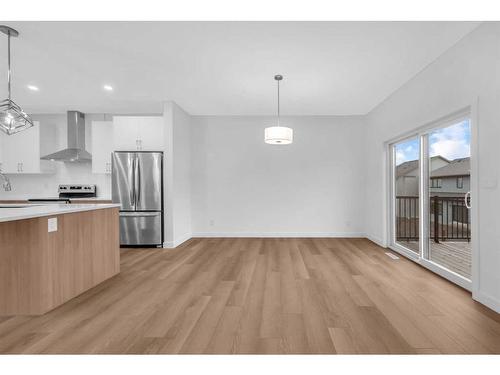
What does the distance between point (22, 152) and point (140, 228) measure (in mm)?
3225

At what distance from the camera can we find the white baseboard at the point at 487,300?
7.12 ft

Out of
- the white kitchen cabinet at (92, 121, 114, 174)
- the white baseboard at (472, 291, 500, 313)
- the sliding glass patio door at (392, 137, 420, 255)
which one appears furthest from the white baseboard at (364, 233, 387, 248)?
the white kitchen cabinet at (92, 121, 114, 174)

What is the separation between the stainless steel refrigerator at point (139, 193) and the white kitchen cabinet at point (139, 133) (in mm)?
194

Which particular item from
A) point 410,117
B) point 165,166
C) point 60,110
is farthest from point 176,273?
point 60,110

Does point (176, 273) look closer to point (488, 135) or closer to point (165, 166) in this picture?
point (165, 166)

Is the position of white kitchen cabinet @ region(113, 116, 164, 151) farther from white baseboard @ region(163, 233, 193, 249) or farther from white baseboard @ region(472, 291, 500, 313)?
white baseboard @ region(472, 291, 500, 313)

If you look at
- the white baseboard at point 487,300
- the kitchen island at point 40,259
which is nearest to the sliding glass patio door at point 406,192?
the white baseboard at point 487,300

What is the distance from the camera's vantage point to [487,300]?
227 cm

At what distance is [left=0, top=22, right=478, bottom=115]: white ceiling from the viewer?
248cm

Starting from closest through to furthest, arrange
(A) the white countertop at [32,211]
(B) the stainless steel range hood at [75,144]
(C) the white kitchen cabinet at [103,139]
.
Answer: (A) the white countertop at [32,211] → (B) the stainless steel range hood at [75,144] → (C) the white kitchen cabinet at [103,139]

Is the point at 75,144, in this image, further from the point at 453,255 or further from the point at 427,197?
the point at 453,255

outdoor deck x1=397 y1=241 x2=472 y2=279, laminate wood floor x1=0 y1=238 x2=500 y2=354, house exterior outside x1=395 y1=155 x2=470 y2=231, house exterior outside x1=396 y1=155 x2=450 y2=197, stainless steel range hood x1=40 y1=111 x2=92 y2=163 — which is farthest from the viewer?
stainless steel range hood x1=40 y1=111 x2=92 y2=163

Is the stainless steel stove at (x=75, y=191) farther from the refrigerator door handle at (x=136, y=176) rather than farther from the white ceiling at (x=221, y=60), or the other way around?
the white ceiling at (x=221, y=60)

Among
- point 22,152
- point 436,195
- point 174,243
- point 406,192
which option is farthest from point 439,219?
point 22,152
